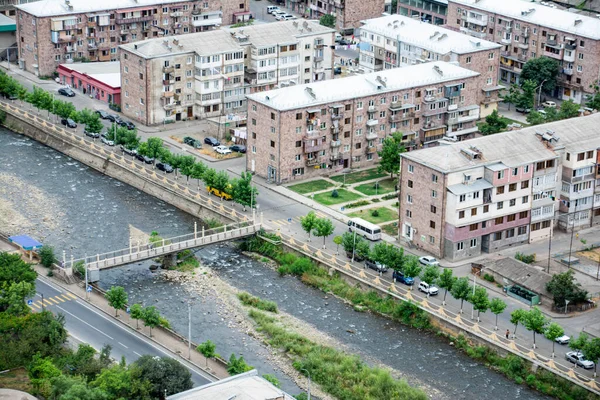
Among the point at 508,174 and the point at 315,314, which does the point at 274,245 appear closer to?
the point at 315,314

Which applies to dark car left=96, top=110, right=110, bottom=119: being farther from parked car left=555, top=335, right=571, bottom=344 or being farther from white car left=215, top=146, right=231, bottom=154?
parked car left=555, top=335, right=571, bottom=344

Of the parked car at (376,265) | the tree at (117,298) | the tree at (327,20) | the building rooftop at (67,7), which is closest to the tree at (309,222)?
the parked car at (376,265)

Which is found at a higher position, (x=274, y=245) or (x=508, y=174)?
(x=508, y=174)

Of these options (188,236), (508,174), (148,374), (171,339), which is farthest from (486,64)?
(148,374)

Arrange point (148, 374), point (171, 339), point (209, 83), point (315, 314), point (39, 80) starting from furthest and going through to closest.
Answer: point (39, 80)
point (209, 83)
point (315, 314)
point (171, 339)
point (148, 374)

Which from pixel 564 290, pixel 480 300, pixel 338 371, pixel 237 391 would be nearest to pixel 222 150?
pixel 480 300

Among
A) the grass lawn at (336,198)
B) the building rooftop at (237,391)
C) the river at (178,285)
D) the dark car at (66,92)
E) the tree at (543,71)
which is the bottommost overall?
the river at (178,285)

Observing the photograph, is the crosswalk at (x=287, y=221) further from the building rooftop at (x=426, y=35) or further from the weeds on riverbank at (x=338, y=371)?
the building rooftop at (x=426, y=35)
